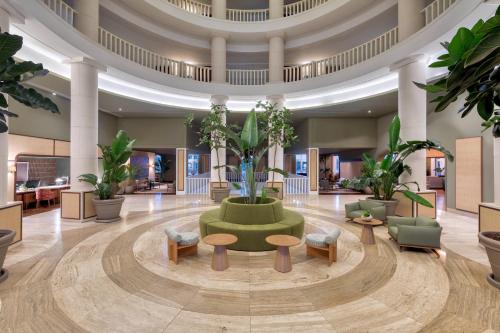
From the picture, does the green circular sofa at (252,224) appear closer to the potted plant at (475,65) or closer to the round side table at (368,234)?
the round side table at (368,234)

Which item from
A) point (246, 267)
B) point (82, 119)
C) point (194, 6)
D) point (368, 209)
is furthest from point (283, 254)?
point (194, 6)

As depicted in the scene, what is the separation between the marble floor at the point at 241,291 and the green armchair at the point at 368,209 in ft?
4.16

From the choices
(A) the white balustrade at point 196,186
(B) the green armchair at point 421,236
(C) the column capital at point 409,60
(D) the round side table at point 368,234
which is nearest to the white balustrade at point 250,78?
(A) the white balustrade at point 196,186

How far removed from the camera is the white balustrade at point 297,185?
1195 cm

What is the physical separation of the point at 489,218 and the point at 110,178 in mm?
8765

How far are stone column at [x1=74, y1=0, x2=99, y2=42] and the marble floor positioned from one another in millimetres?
5912

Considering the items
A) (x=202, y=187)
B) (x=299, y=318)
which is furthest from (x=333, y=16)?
(x=299, y=318)

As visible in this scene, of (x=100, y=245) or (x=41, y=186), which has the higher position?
(x=41, y=186)

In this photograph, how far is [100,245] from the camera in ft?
14.5

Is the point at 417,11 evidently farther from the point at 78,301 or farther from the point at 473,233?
the point at 78,301

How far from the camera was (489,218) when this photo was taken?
4.41 meters

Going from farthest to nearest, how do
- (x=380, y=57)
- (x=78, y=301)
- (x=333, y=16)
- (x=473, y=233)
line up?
(x=333, y=16)
(x=380, y=57)
(x=473, y=233)
(x=78, y=301)

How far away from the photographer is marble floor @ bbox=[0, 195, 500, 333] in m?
2.22

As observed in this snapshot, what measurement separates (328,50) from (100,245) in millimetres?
12370
